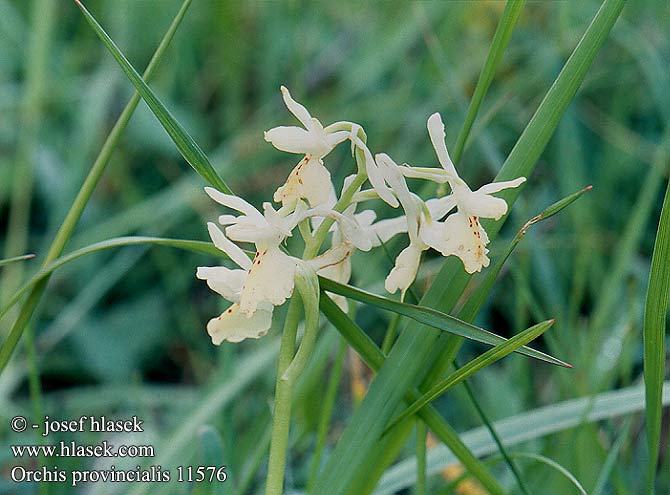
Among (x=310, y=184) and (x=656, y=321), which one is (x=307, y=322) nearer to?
(x=310, y=184)

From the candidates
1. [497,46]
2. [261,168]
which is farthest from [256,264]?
[261,168]

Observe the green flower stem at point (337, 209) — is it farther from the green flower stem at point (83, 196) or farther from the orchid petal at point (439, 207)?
the green flower stem at point (83, 196)

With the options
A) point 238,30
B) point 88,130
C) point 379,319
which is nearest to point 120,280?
point 88,130

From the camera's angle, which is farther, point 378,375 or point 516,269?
point 516,269

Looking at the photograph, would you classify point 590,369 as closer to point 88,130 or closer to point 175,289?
point 175,289

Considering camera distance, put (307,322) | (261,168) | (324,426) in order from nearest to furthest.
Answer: (307,322) < (324,426) < (261,168)

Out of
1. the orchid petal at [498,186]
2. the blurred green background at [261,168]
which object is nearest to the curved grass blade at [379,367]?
the orchid petal at [498,186]
